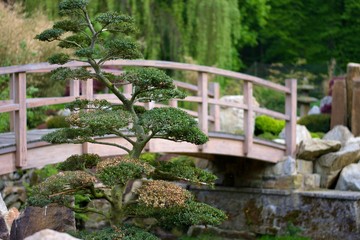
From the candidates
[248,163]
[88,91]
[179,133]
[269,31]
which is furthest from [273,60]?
[179,133]

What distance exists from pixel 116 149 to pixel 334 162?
3.82 meters

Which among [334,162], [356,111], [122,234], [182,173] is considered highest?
[356,111]

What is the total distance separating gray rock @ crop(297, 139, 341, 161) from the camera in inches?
585

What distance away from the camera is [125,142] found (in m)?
12.6

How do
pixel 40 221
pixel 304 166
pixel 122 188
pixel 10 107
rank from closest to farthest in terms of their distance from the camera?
pixel 122 188 < pixel 40 221 < pixel 10 107 < pixel 304 166

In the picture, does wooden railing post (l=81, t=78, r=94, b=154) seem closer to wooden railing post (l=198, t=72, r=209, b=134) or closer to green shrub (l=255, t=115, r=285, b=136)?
wooden railing post (l=198, t=72, r=209, b=134)

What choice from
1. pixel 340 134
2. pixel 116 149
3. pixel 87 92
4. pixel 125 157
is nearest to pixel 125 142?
pixel 116 149

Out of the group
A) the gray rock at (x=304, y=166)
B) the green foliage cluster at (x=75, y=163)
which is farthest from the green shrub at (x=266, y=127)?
the green foliage cluster at (x=75, y=163)

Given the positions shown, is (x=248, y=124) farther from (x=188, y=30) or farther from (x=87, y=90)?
(x=188, y=30)

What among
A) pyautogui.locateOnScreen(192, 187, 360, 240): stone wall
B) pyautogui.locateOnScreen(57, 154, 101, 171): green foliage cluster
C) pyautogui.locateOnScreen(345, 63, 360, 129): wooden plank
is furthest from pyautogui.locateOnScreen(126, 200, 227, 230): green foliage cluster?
pyautogui.locateOnScreen(345, 63, 360, 129): wooden plank

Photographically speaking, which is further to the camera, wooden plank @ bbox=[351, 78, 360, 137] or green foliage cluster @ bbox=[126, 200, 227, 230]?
wooden plank @ bbox=[351, 78, 360, 137]

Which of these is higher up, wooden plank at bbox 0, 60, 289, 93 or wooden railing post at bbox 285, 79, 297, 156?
wooden plank at bbox 0, 60, 289, 93

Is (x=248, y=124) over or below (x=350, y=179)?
over

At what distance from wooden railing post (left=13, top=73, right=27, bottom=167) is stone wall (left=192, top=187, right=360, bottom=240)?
188 inches
